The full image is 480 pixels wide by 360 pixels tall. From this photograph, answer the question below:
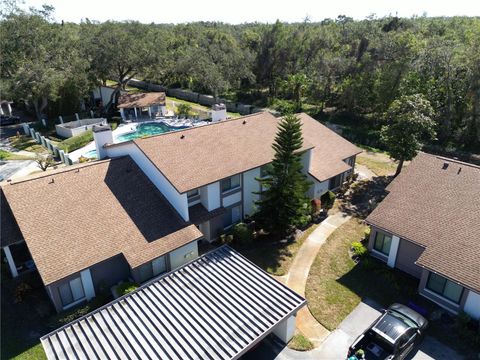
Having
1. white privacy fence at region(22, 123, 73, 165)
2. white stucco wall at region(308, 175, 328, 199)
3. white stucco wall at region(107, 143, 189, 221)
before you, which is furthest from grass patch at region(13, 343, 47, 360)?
white stucco wall at region(308, 175, 328, 199)

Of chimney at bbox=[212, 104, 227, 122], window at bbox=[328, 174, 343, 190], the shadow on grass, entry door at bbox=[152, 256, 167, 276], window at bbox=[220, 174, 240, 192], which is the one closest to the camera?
entry door at bbox=[152, 256, 167, 276]

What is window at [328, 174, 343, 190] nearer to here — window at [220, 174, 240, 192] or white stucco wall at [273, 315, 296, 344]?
window at [220, 174, 240, 192]

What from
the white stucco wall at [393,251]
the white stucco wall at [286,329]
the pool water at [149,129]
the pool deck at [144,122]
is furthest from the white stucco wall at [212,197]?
the pool water at [149,129]

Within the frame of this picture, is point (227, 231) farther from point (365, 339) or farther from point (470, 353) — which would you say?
point (470, 353)

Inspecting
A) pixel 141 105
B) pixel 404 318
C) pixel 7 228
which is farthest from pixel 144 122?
pixel 404 318

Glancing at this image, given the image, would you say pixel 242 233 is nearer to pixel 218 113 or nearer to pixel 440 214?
pixel 440 214

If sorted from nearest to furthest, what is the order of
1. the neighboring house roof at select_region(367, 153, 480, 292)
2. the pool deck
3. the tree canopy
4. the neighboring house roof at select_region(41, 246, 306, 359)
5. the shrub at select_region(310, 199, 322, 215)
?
the neighboring house roof at select_region(41, 246, 306, 359) < the neighboring house roof at select_region(367, 153, 480, 292) < the shrub at select_region(310, 199, 322, 215) < the tree canopy < the pool deck
